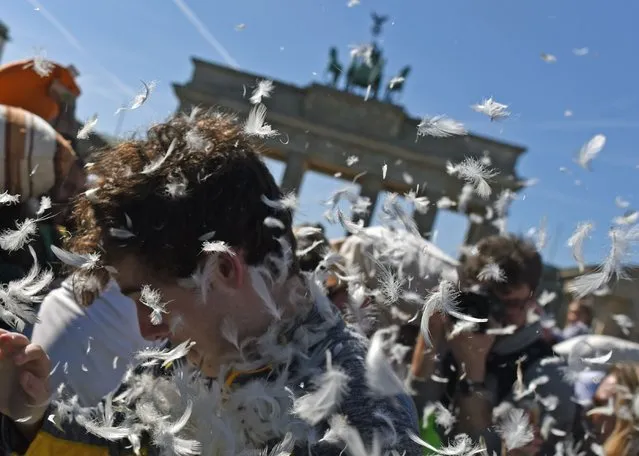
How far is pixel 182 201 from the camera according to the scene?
1.36 metres

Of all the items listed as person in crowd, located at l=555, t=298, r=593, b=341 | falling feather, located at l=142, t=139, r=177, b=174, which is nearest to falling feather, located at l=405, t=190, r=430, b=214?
falling feather, located at l=142, t=139, r=177, b=174

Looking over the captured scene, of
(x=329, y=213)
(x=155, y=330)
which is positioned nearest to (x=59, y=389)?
(x=155, y=330)

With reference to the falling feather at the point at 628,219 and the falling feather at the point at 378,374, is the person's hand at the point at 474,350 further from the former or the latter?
the falling feather at the point at 378,374

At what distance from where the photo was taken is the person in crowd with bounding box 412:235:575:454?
262 centimetres

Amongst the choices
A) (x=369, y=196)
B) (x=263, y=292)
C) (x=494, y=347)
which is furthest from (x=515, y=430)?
(x=263, y=292)

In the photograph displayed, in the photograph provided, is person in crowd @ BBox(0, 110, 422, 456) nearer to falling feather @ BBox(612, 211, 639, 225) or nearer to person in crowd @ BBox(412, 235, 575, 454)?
falling feather @ BBox(612, 211, 639, 225)

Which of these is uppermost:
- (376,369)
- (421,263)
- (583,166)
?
(583,166)

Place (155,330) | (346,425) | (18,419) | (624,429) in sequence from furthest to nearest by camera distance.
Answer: (624,429) → (155,330) → (18,419) → (346,425)

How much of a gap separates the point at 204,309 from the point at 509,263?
5.67 feet

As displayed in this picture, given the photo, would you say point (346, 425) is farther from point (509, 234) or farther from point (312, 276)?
point (509, 234)

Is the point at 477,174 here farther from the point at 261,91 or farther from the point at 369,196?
the point at 369,196

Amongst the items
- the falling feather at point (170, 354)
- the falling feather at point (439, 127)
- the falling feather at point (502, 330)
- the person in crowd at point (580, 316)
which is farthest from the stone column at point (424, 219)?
the person in crowd at point (580, 316)

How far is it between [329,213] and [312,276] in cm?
24

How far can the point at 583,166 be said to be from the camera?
1971 mm
